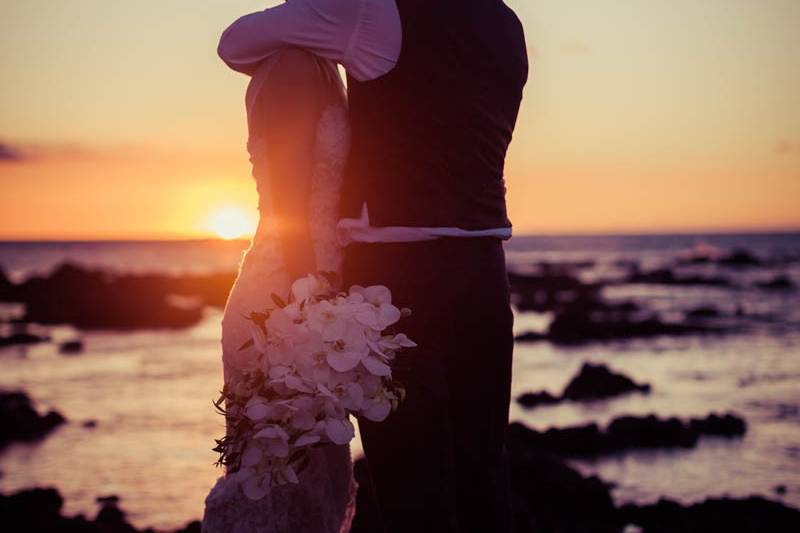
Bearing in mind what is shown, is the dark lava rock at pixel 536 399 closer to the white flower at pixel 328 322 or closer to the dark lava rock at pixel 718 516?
the dark lava rock at pixel 718 516

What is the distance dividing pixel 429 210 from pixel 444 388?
1.79ft

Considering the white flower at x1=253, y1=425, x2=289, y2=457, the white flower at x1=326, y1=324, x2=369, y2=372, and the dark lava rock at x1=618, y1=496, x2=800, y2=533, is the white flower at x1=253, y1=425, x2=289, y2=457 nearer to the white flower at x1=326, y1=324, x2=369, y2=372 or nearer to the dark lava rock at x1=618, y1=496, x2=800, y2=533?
the white flower at x1=326, y1=324, x2=369, y2=372

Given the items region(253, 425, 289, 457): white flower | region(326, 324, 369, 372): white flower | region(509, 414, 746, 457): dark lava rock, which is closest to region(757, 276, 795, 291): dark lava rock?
region(509, 414, 746, 457): dark lava rock

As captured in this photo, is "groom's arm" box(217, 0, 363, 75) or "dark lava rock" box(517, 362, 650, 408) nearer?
"groom's arm" box(217, 0, 363, 75)

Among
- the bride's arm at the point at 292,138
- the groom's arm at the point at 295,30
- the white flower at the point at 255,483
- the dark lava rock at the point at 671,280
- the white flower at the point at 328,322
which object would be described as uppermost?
the groom's arm at the point at 295,30

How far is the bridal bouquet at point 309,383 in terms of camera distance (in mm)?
2697

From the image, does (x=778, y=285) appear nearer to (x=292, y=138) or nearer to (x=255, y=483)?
(x=292, y=138)

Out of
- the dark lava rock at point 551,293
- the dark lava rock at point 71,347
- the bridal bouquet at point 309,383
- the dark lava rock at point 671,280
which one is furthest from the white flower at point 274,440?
the dark lava rock at point 671,280

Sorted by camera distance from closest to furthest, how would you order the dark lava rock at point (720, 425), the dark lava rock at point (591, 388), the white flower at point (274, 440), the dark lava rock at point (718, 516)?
the white flower at point (274, 440) → the dark lava rock at point (718, 516) → the dark lava rock at point (720, 425) → the dark lava rock at point (591, 388)

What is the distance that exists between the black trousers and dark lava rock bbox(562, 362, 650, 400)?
13498mm

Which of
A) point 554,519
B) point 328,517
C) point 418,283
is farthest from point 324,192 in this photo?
point 554,519

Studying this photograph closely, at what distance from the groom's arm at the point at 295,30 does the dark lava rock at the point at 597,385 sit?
13.8 metres

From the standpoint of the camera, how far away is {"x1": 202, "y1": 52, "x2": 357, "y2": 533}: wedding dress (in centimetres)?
313

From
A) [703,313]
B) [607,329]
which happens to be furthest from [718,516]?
[703,313]
